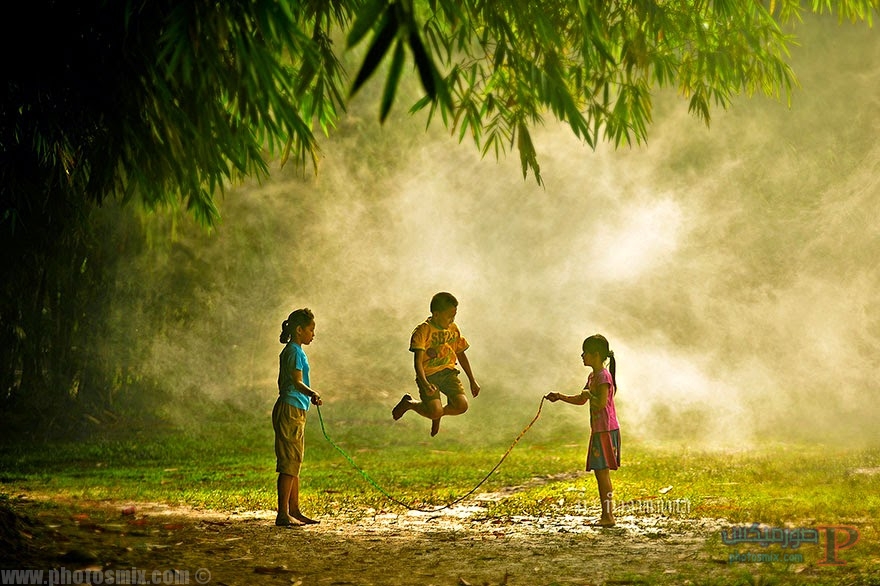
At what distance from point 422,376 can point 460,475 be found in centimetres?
428

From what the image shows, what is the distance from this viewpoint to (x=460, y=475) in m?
9.86

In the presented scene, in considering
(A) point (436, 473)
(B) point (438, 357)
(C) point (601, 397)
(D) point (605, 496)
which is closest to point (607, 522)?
(D) point (605, 496)

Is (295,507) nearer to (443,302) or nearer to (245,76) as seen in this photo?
(443,302)

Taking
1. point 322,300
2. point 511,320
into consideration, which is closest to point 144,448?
point 322,300

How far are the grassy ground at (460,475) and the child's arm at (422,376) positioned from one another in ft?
6.26

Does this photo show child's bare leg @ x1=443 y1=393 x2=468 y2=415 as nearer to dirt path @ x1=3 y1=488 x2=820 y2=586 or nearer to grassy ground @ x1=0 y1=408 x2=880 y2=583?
dirt path @ x1=3 y1=488 x2=820 y2=586

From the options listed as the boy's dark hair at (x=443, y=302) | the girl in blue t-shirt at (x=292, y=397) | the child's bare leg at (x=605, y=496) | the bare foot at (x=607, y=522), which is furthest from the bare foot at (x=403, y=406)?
the bare foot at (x=607, y=522)

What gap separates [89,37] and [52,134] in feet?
2.81

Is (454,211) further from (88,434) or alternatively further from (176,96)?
(176,96)

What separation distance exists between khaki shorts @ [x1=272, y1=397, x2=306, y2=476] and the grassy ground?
3.50 ft

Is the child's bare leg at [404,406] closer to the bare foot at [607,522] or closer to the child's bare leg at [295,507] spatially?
the child's bare leg at [295,507]

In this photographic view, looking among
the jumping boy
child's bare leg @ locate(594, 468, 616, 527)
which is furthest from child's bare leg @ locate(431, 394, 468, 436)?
child's bare leg @ locate(594, 468, 616, 527)

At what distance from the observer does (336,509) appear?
7.71m

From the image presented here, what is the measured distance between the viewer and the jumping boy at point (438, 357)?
5816 mm
